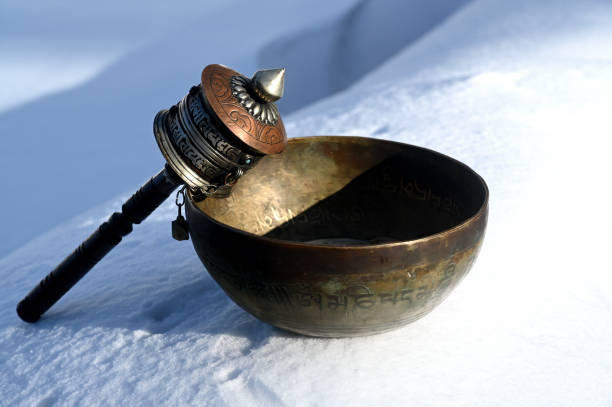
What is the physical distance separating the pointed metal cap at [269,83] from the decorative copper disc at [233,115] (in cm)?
5

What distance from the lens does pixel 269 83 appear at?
3.75 ft

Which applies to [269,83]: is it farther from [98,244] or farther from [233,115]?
[98,244]

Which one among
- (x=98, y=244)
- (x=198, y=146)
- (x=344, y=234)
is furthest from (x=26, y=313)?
(x=344, y=234)

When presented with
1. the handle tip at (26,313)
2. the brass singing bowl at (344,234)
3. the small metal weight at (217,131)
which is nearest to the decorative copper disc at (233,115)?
the small metal weight at (217,131)

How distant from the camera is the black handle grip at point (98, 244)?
127 centimetres

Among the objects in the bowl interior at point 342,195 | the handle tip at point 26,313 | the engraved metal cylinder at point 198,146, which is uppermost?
the engraved metal cylinder at point 198,146

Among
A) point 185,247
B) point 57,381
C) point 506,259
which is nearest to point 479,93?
point 506,259

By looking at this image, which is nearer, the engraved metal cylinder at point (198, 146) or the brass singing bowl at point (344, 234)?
the brass singing bowl at point (344, 234)

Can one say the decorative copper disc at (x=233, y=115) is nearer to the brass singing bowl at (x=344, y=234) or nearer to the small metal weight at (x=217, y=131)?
the small metal weight at (x=217, y=131)

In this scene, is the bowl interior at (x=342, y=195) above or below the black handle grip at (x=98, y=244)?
below

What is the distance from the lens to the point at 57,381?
3.94 ft

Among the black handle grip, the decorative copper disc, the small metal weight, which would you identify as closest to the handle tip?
the black handle grip

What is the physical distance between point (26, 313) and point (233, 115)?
73 cm

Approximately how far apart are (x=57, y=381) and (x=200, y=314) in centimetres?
32
